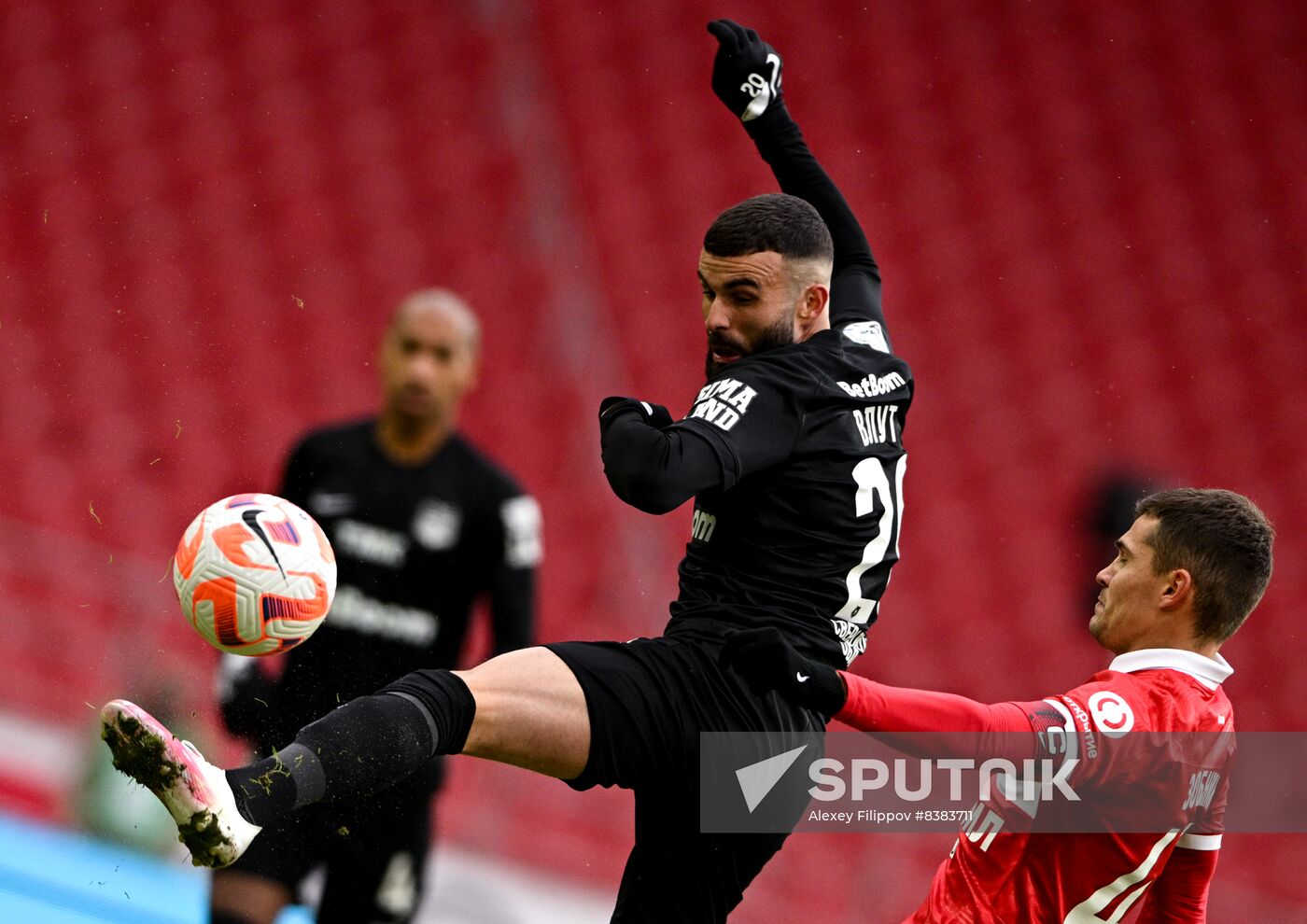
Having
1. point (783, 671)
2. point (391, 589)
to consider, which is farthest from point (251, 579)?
point (391, 589)

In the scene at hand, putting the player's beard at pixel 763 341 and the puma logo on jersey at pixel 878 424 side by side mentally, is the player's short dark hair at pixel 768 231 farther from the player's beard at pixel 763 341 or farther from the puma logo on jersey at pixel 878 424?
the puma logo on jersey at pixel 878 424

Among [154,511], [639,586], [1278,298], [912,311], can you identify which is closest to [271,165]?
[154,511]

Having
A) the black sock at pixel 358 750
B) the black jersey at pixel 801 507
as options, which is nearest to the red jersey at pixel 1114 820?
the black jersey at pixel 801 507

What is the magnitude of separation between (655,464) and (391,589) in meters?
1.59

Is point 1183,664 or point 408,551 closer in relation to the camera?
point 1183,664

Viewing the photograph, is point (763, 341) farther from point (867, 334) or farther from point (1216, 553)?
point (1216, 553)

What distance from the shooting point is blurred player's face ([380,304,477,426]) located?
4.39 meters

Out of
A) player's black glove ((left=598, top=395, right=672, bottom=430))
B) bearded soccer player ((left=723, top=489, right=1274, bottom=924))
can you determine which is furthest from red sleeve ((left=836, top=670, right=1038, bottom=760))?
player's black glove ((left=598, top=395, right=672, bottom=430))

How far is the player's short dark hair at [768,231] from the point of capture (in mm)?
3260

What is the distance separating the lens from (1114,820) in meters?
2.93

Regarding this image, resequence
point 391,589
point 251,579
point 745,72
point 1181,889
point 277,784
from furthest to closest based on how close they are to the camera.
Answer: point 391,589
point 745,72
point 1181,889
point 251,579
point 277,784

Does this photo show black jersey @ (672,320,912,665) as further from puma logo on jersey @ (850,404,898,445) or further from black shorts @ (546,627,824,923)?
black shorts @ (546,627,824,923)

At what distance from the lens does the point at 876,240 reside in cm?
939

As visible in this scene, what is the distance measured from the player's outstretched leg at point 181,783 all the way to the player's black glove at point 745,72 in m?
2.19
